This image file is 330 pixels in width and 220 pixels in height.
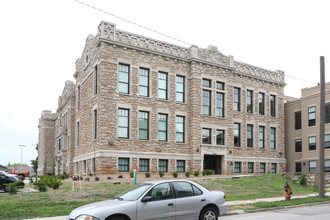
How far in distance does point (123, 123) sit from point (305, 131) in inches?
819

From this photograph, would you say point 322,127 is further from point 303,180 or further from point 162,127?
point 162,127

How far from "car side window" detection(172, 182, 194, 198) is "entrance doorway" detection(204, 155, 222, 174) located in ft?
78.1

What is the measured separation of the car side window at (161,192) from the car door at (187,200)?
0.69 ft

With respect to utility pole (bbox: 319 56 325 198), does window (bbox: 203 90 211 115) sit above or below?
above

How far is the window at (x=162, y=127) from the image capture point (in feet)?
99.0

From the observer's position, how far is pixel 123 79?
28562mm

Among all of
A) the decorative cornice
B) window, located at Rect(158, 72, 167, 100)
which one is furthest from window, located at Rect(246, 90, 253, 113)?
window, located at Rect(158, 72, 167, 100)

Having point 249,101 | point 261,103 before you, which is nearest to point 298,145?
point 261,103

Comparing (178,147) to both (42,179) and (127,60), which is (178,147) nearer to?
(127,60)

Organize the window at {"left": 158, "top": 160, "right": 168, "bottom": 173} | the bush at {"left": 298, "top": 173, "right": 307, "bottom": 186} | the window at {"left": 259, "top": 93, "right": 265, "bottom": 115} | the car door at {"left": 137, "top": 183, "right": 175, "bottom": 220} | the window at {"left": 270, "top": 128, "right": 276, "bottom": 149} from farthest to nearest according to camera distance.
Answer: the window at {"left": 270, "top": 128, "right": 276, "bottom": 149}
the window at {"left": 259, "top": 93, "right": 265, "bottom": 115}
the window at {"left": 158, "top": 160, "right": 168, "bottom": 173}
the bush at {"left": 298, "top": 173, "right": 307, "bottom": 186}
the car door at {"left": 137, "top": 183, "right": 175, "bottom": 220}

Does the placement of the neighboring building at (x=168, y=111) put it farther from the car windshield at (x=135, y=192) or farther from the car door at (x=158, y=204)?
the car door at (x=158, y=204)

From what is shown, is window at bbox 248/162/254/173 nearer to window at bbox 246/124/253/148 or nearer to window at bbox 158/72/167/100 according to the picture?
window at bbox 246/124/253/148

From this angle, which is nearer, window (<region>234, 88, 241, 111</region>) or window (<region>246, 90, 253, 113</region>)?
window (<region>234, 88, 241, 111</region>)

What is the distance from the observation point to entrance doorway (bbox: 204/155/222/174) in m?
33.6
